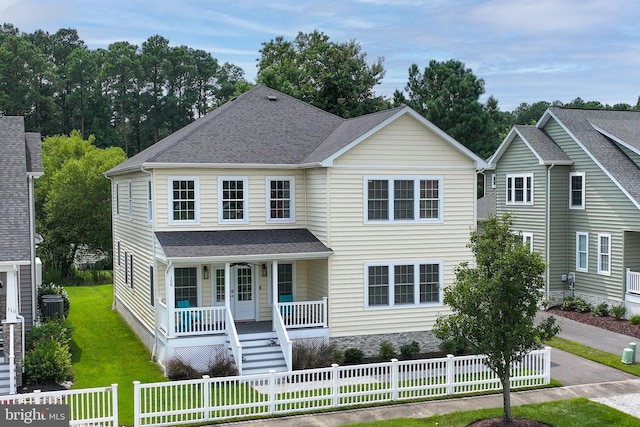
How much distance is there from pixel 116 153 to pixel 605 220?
29.2 meters

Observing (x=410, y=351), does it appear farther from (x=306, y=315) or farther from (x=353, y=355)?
(x=306, y=315)

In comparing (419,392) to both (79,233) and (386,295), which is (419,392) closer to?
(386,295)

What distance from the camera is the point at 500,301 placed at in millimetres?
14008

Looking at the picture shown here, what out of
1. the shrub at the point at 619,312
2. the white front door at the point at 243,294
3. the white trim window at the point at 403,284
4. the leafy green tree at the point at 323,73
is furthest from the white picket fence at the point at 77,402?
the leafy green tree at the point at 323,73

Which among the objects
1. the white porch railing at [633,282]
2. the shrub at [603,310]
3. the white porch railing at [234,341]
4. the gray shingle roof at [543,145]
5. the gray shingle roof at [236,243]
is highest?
the gray shingle roof at [543,145]

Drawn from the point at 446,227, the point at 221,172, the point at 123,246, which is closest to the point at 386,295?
the point at 446,227

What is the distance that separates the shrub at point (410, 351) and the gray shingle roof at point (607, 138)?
1069 cm

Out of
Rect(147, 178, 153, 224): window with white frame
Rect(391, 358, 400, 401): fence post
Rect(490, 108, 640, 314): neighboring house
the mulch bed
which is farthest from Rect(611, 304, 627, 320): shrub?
Rect(147, 178, 153, 224): window with white frame

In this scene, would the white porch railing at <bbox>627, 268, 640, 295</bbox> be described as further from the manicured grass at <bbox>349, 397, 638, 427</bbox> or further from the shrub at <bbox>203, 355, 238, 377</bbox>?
the shrub at <bbox>203, 355, 238, 377</bbox>

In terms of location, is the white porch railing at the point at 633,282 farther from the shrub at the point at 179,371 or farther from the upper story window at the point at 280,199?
the shrub at the point at 179,371

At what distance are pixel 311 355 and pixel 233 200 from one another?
5454 millimetres

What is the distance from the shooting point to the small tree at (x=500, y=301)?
13953mm

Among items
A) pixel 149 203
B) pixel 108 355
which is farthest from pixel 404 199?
pixel 108 355

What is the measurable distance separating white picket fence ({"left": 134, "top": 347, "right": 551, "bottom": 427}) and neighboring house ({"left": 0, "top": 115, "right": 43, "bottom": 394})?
11.2 ft
